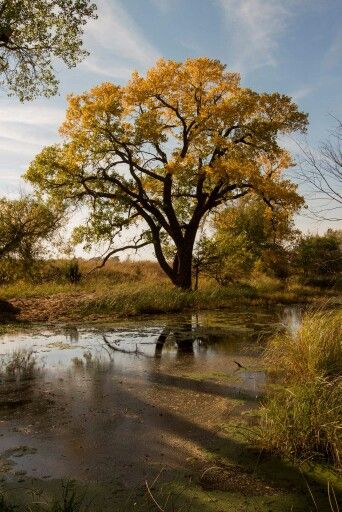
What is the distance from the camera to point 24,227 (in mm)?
17516

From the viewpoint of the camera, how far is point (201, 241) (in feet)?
74.2

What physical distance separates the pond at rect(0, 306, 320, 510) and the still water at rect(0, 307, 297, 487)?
0.5 inches

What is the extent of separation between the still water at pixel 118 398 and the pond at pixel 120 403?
1cm

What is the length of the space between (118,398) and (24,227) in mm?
12459

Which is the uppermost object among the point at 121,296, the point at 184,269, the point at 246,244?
the point at 246,244

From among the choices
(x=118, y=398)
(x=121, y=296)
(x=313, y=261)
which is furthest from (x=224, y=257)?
(x=118, y=398)

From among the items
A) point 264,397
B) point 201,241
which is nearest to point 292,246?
point 201,241

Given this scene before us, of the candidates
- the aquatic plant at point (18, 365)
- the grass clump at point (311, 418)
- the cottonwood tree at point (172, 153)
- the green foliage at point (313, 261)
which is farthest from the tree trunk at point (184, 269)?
the grass clump at point (311, 418)

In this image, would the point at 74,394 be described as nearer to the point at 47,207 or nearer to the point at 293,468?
the point at 293,468

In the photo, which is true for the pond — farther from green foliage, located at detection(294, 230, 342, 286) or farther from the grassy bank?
green foliage, located at detection(294, 230, 342, 286)

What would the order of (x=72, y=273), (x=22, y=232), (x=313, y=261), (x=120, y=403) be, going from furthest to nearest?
(x=313, y=261) < (x=72, y=273) < (x=22, y=232) < (x=120, y=403)

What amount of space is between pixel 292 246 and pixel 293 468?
24803mm

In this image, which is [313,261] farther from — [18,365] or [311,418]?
[311,418]

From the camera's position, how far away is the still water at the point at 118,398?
445 cm
